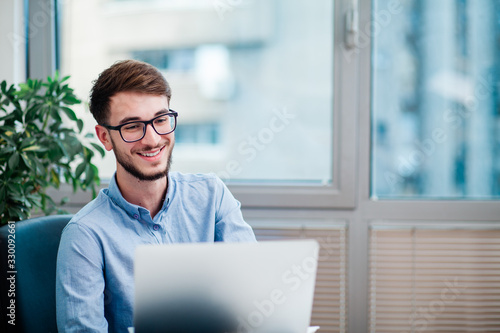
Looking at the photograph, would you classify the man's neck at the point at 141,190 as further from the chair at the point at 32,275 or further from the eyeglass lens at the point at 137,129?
→ the chair at the point at 32,275

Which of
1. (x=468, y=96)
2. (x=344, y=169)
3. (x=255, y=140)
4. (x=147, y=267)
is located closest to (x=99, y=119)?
(x=147, y=267)

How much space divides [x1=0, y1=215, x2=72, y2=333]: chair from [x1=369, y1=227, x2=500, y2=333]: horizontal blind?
1477 mm

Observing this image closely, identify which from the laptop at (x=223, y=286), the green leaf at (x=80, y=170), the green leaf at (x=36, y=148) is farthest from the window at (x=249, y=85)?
the laptop at (x=223, y=286)

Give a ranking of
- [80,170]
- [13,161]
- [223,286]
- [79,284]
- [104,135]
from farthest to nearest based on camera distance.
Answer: [80,170] → [13,161] → [104,135] → [79,284] → [223,286]

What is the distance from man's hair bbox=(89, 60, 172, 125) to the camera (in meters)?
1.32

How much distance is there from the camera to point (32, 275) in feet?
4.51

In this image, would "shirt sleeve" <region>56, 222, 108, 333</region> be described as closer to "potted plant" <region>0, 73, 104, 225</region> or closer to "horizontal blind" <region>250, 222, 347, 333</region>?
"potted plant" <region>0, 73, 104, 225</region>

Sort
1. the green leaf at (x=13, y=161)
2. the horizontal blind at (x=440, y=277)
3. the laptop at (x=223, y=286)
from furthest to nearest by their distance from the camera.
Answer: the horizontal blind at (x=440, y=277), the green leaf at (x=13, y=161), the laptop at (x=223, y=286)

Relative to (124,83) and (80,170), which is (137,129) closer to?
(124,83)

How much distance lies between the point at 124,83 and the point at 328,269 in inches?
56.6

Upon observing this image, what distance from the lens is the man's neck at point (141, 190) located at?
4.48 feet

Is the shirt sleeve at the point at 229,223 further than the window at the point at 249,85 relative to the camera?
No

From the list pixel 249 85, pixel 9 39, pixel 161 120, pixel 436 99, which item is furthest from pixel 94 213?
pixel 436 99

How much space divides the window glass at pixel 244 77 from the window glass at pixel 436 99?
28 centimetres
